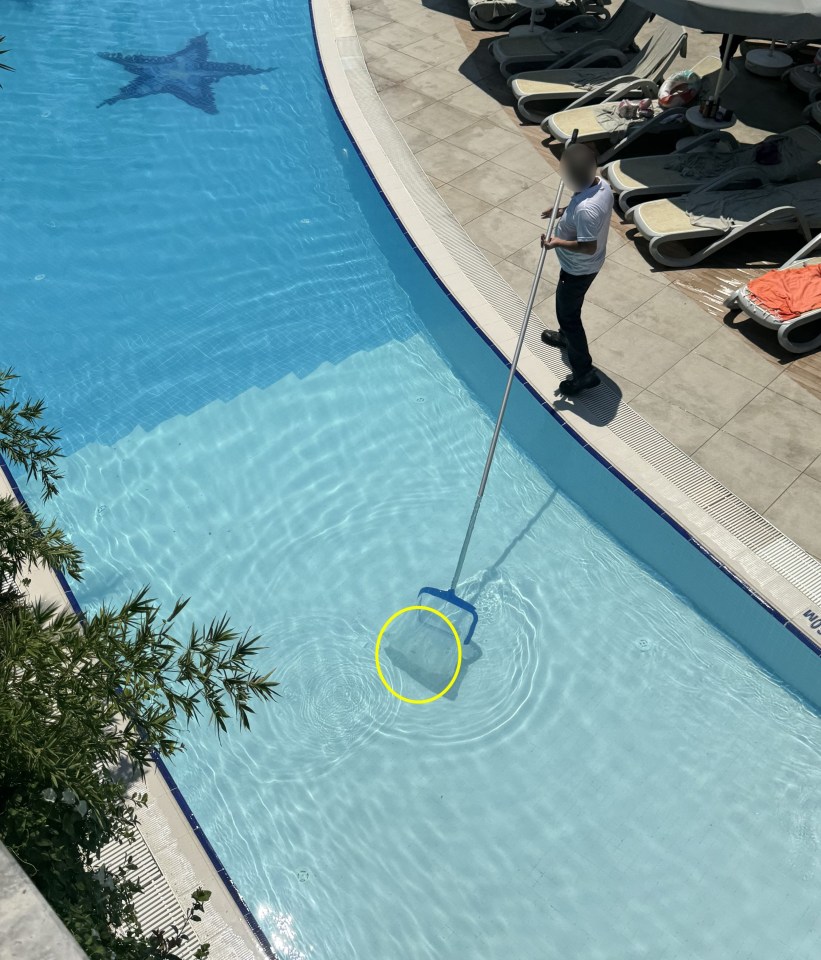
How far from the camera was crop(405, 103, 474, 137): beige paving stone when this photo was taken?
32.8ft

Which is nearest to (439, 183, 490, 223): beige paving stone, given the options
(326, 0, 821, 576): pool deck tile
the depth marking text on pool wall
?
(326, 0, 821, 576): pool deck tile

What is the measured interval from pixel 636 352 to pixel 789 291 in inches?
49.1

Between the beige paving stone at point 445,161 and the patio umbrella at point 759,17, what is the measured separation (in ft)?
8.45

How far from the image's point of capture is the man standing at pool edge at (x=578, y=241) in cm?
595

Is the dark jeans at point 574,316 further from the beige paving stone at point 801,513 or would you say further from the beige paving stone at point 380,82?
the beige paving stone at point 380,82

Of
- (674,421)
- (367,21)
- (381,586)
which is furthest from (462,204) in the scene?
(367,21)

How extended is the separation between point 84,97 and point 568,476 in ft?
A: 26.2

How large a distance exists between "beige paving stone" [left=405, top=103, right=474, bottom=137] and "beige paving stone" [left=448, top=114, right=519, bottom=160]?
0.09 meters

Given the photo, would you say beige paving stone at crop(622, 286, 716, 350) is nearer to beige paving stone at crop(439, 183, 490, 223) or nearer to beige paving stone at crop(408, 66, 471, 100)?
beige paving stone at crop(439, 183, 490, 223)

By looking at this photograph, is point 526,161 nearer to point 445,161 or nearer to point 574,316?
point 445,161

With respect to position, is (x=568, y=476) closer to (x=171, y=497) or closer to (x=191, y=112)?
(x=171, y=497)

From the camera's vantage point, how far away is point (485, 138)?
989 cm

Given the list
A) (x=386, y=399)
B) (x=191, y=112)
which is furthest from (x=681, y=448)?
(x=191, y=112)

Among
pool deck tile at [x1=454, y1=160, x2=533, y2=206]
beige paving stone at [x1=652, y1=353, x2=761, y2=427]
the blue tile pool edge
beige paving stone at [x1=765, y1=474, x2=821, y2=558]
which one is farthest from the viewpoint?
pool deck tile at [x1=454, y1=160, x2=533, y2=206]
